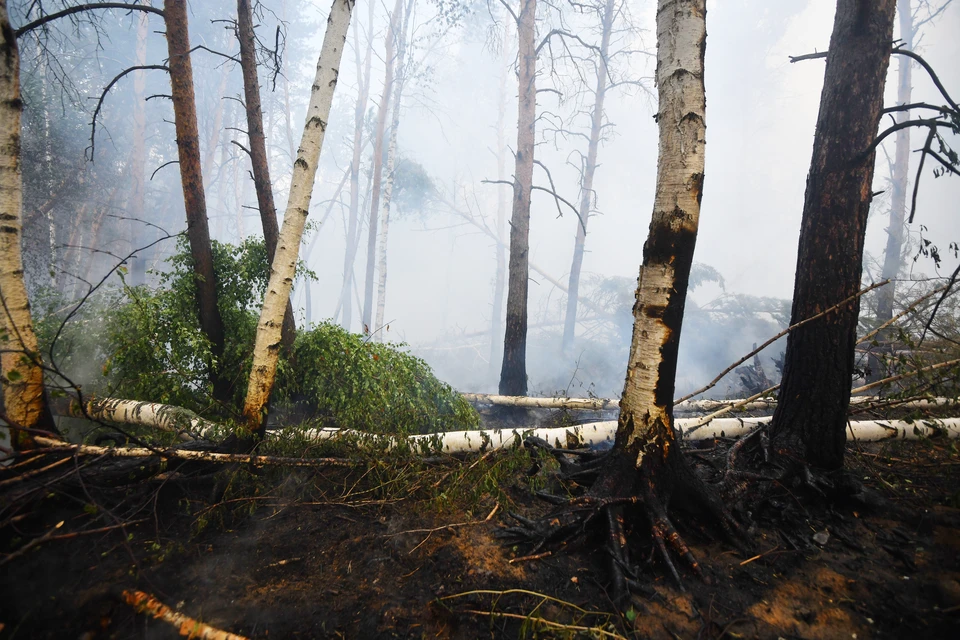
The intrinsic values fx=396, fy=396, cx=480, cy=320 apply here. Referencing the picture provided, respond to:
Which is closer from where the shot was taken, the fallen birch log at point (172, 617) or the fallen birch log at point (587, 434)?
the fallen birch log at point (172, 617)

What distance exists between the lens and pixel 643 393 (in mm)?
2969

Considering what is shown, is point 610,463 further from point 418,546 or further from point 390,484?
point 390,484

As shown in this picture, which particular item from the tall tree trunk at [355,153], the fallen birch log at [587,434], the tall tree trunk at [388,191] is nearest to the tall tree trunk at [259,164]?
the fallen birch log at [587,434]

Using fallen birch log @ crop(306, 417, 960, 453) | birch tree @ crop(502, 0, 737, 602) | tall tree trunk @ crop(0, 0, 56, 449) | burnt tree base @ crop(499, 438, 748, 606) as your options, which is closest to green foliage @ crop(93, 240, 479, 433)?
fallen birch log @ crop(306, 417, 960, 453)

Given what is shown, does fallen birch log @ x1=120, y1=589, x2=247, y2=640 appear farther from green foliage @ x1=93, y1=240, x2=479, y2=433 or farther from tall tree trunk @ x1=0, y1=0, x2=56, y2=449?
green foliage @ x1=93, y1=240, x2=479, y2=433

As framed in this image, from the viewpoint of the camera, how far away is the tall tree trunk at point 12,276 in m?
3.39

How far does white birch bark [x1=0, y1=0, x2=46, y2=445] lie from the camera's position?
11.1 feet

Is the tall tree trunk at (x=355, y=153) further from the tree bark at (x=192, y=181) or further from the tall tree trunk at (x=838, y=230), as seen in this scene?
the tall tree trunk at (x=838, y=230)

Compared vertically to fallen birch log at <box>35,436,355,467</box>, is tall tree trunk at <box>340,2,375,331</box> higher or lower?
higher

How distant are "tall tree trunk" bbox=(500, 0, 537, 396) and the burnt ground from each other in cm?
573

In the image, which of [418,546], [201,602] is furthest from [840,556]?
[201,602]

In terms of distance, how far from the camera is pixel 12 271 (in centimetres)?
348

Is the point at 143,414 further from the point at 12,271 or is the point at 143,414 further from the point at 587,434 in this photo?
the point at 587,434

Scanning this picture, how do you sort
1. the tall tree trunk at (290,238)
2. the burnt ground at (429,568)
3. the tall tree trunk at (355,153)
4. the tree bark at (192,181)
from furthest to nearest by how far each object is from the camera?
the tall tree trunk at (355,153), the tree bark at (192,181), the tall tree trunk at (290,238), the burnt ground at (429,568)
